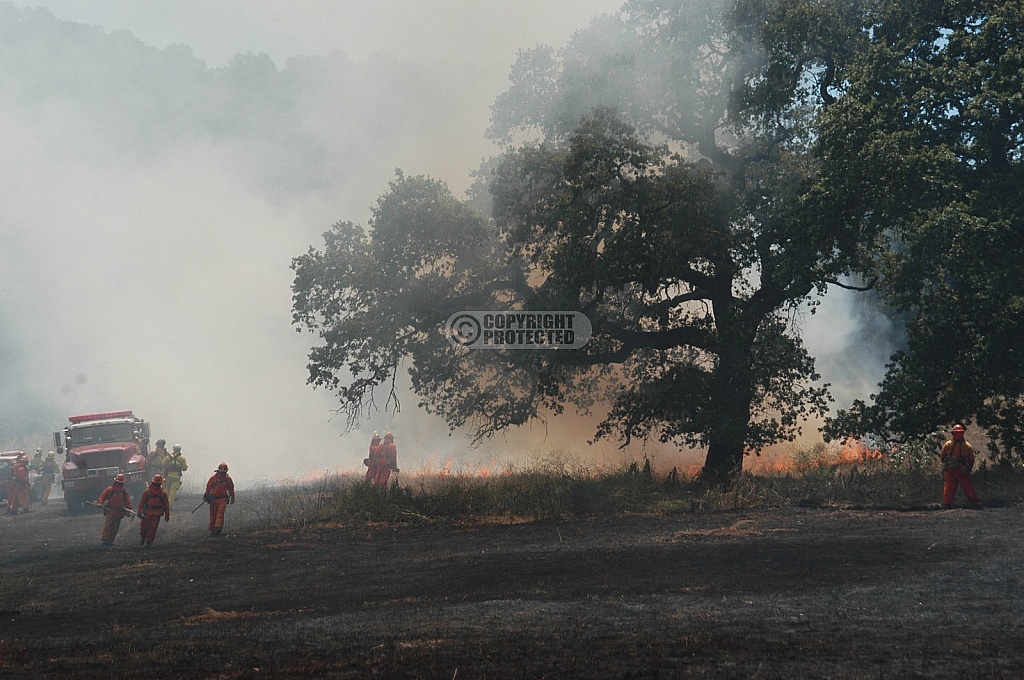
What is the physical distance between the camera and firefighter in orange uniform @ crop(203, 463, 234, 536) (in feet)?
64.0

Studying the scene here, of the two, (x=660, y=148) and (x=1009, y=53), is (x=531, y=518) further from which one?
(x=1009, y=53)

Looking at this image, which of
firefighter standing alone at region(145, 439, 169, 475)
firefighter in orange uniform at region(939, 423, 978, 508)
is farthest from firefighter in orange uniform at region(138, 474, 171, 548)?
firefighter in orange uniform at region(939, 423, 978, 508)

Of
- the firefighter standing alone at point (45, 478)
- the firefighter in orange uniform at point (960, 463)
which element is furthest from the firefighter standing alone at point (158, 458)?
the firefighter in orange uniform at point (960, 463)

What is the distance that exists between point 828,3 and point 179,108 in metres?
100

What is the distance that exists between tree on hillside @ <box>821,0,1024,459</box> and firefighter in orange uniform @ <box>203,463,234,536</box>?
12.4 metres

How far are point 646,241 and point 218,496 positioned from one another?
10.3m

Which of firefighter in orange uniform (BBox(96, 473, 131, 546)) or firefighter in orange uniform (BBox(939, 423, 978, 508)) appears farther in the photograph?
firefighter in orange uniform (BBox(96, 473, 131, 546))

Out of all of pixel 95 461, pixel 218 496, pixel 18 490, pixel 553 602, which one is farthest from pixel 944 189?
pixel 18 490

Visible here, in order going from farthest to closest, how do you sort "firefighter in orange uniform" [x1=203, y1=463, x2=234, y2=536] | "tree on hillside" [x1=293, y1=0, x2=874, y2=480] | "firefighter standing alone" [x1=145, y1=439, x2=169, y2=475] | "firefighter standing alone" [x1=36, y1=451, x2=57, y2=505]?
1. "firefighter standing alone" [x1=36, y1=451, x2=57, y2=505]
2. "firefighter standing alone" [x1=145, y1=439, x2=169, y2=475]
3. "tree on hillside" [x1=293, y1=0, x2=874, y2=480]
4. "firefighter in orange uniform" [x1=203, y1=463, x2=234, y2=536]

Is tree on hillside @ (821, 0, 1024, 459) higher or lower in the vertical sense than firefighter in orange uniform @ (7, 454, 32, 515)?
higher

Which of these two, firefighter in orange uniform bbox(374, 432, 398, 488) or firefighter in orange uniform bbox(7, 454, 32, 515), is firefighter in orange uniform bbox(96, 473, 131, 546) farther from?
firefighter in orange uniform bbox(7, 454, 32, 515)

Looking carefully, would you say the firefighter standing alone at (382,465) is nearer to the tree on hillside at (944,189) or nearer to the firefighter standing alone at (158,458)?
the firefighter standing alone at (158,458)

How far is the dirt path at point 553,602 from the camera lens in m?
8.31

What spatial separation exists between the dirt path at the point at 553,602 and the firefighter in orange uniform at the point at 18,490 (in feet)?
40.9
